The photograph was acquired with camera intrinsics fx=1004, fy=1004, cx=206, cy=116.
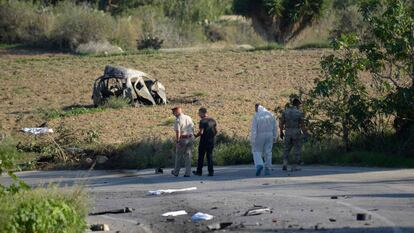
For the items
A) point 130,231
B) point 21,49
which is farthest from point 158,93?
point 21,49

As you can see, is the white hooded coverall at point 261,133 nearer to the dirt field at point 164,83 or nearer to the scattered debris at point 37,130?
the dirt field at point 164,83

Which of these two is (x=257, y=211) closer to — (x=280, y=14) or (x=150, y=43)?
(x=280, y=14)

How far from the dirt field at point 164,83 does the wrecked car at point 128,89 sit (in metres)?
0.82

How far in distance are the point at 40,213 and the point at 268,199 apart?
18.1 feet

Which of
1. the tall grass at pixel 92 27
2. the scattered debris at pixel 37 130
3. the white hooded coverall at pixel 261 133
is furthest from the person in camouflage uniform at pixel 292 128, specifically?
the tall grass at pixel 92 27

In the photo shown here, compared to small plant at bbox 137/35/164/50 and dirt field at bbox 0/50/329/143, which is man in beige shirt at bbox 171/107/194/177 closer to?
dirt field at bbox 0/50/329/143

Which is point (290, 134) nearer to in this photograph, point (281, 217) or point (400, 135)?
point (400, 135)

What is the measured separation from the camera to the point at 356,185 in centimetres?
2038

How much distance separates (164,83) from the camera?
4525 cm

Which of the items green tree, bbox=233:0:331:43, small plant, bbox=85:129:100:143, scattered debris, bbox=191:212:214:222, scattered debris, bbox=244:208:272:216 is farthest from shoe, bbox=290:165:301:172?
green tree, bbox=233:0:331:43

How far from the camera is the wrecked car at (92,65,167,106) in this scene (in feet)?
128

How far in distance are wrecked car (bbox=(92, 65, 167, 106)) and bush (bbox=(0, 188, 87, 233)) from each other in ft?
77.9

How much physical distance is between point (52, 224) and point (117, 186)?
8.57 metres

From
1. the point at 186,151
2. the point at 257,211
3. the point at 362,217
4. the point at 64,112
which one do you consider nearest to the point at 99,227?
the point at 257,211
